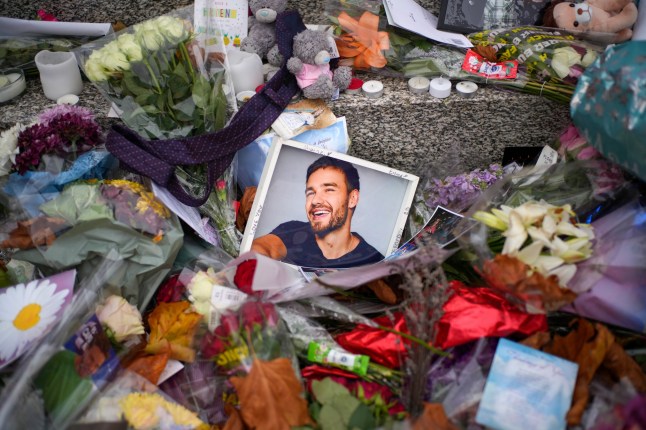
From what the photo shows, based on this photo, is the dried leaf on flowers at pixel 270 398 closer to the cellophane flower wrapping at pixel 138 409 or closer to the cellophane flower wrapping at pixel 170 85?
the cellophane flower wrapping at pixel 138 409

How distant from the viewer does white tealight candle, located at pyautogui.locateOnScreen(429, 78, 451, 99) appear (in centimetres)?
192

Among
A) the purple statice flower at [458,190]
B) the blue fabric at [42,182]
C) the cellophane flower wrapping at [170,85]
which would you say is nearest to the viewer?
the blue fabric at [42,182]

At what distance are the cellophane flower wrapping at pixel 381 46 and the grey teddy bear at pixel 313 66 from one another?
123 millimetres

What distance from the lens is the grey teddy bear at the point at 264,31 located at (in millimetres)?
1979

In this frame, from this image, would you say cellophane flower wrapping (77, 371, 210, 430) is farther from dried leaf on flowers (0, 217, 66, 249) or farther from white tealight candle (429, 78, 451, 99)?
white tealight candle (429, 78, 451, 99)

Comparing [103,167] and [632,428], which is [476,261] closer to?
[632,428]

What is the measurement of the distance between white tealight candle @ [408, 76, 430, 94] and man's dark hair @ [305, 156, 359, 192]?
358 mm

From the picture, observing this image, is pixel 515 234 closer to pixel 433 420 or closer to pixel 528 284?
pixel 528 284

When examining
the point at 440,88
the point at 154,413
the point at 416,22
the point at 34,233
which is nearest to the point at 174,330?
the point at 154,413

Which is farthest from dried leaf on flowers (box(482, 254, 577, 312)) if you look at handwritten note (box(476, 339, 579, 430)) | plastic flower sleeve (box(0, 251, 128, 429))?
plastic flower sleeve (box(0, 251, 128, 429))

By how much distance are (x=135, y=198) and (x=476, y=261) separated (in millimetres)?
932

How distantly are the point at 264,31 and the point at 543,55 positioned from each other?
3.12 feet

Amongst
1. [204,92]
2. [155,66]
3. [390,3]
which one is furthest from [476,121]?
[155,66]

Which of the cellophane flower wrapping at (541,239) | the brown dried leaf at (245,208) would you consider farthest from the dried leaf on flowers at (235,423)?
the brown dried leaf at (245,208)
